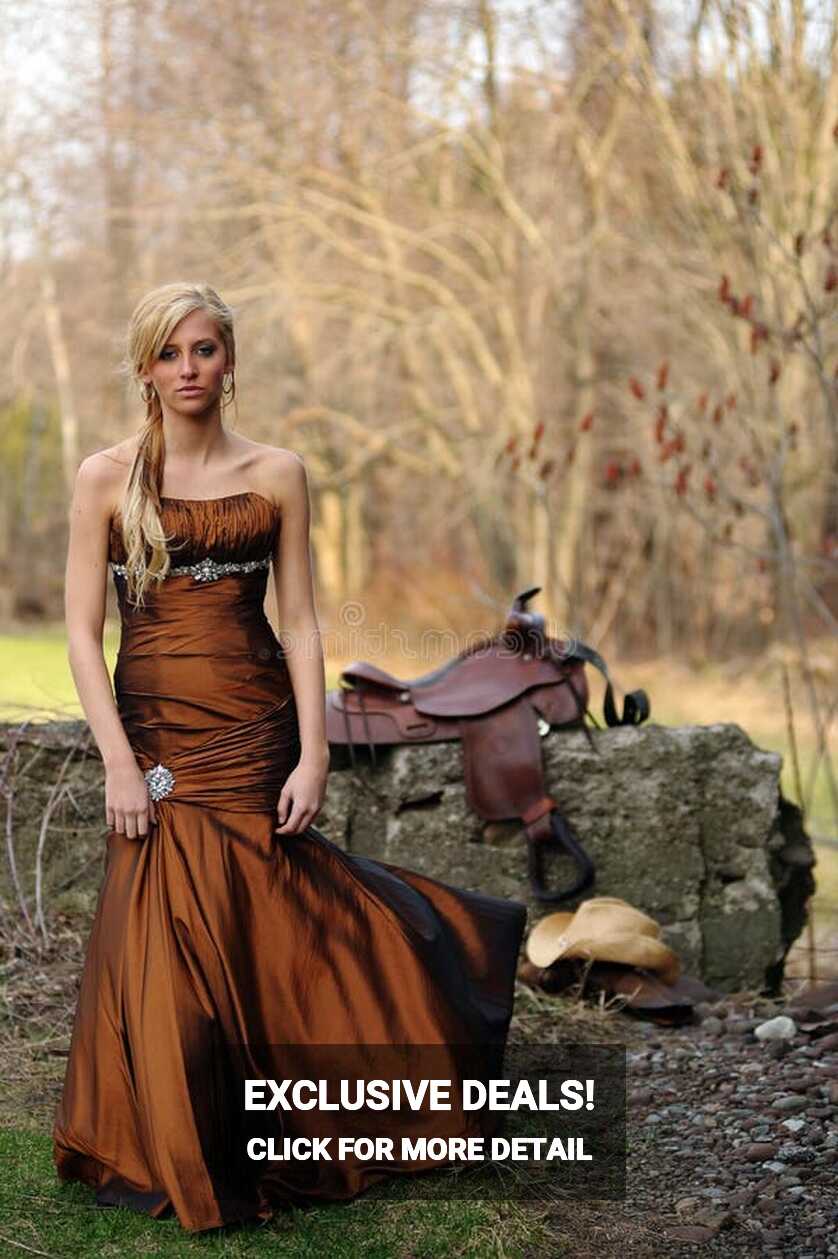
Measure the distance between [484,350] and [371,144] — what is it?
78.2 inches

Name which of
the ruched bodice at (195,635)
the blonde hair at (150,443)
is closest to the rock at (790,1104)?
the ruched bodice at (195,635)

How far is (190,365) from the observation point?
306 centimetres

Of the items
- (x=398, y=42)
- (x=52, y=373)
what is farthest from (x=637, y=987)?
(x=52, y=373)

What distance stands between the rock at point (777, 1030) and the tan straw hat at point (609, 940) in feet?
1.23

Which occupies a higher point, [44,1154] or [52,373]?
[52,373]

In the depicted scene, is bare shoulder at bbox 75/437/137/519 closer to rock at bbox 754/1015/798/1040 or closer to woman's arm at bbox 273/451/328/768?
woman's arm at bbox 273/451/328/768

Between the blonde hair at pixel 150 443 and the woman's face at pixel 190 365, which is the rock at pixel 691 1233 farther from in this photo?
the woman's face at pixel 190 365

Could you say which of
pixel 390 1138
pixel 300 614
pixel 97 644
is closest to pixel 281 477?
pixel 300 614

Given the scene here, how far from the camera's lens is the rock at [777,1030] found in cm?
416

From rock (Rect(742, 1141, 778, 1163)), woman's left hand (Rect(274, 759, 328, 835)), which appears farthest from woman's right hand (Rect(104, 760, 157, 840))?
rock (Rect(742, 1141, 778, 1163))

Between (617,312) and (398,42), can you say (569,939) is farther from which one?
(617,312)

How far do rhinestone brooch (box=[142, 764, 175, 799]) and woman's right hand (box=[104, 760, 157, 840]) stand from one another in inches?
1.6

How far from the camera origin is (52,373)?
20.5 meters

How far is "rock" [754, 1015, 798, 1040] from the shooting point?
416 cm
